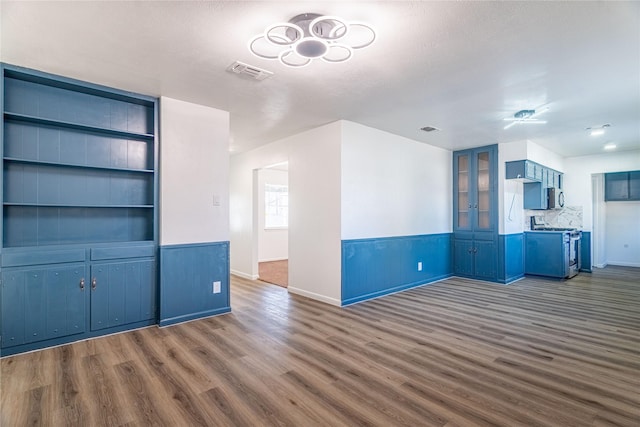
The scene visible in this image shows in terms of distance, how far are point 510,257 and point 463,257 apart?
0.80 meters

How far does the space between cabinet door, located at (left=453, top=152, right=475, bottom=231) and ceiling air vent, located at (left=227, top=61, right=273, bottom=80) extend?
4.78m

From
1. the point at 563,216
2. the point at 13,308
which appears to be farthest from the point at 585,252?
the point at 13,308

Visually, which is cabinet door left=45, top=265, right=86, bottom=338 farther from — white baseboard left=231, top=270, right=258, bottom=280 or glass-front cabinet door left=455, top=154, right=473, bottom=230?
glass-front cabinet door left=455, top=154, right=473, bottom=230

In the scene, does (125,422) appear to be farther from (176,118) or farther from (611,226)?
(611,226)

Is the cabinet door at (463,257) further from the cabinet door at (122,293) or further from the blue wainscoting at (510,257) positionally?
the cabinet door at (122,293)

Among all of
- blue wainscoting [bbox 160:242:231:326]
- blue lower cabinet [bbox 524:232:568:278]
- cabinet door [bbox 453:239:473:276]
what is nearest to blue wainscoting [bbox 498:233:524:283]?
blue lower cabinet [bbox 524:232:568:278]

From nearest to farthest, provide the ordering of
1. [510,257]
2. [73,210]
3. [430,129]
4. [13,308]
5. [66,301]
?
[13,308]
[66,301]
[73,210]
[430,129]
[510,257]

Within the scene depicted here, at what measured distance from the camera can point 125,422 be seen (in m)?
1.88

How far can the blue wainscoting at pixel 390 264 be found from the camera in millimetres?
4414

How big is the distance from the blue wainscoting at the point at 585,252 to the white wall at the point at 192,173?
7602 millimetres

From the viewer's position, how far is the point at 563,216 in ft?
23.6

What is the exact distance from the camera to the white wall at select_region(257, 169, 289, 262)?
8.42 metres

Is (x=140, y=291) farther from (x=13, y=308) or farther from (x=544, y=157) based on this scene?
(x=544, y=157)

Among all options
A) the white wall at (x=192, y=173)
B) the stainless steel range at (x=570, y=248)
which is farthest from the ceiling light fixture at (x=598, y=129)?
the white wall at (x=192, y=173)
